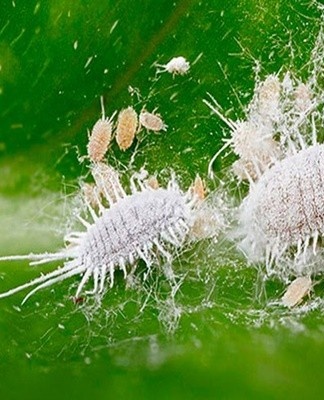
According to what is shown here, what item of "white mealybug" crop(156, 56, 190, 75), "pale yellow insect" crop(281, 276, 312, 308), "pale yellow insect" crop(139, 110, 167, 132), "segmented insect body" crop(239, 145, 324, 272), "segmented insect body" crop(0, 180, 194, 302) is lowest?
"pale yellow insect" crop(281, 276, 312, 308)

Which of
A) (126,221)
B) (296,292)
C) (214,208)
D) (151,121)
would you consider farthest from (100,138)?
(296,292)

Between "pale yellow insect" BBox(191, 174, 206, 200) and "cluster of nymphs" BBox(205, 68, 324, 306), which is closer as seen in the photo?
"cluster of nymphs" BBox(205, 68, 324, 306)

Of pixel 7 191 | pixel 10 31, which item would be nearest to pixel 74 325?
pixel 7 191

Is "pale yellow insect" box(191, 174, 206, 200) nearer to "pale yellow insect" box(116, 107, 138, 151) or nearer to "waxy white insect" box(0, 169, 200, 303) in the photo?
"waxy white insect" box(0, 169, 200, 303)

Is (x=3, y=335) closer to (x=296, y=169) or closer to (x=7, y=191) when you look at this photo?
(x=7, y=191)

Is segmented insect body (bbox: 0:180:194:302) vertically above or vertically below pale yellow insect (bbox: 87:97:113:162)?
below

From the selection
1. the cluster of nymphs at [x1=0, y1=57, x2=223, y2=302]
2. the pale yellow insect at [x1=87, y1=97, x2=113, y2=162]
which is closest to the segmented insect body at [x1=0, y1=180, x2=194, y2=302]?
the cluster of nymphs at [x1=0, y1=57, x2=223, y2=302]

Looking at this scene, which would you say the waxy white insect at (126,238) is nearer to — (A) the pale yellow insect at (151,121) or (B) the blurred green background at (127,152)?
(B) the blurred green background at (127,152)
